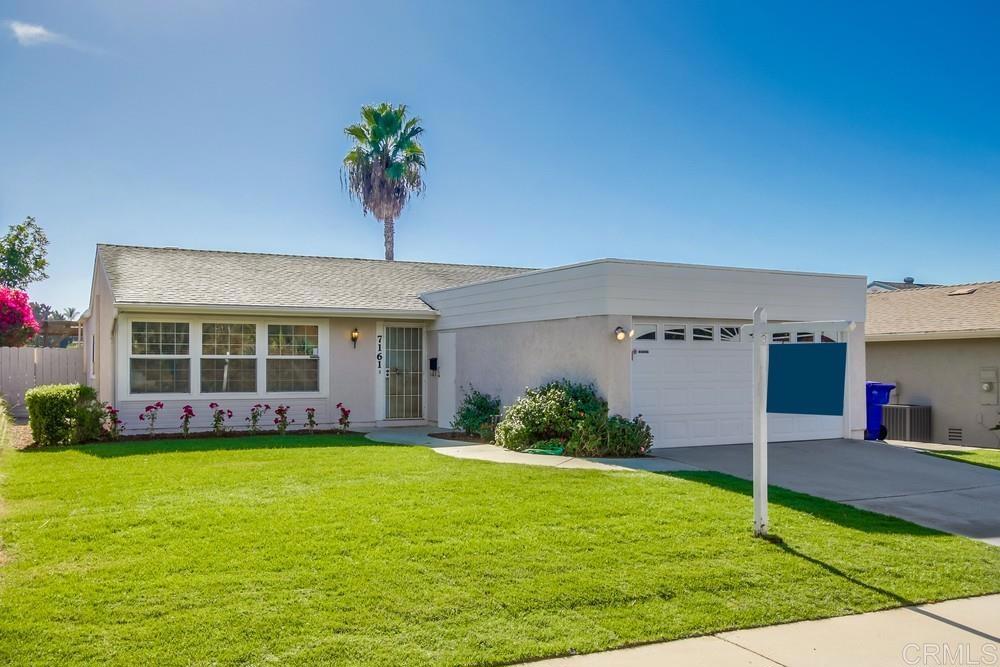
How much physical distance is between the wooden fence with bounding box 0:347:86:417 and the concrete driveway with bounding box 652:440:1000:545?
1713 centimetres

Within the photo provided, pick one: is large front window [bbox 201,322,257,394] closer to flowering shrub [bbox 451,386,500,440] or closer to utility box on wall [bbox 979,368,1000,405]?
flowering shrub [bbox 451,386,500,440]

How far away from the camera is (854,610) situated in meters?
5.03

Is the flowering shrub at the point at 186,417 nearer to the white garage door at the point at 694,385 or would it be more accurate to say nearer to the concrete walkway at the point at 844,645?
the white garage door at the point at 694,385

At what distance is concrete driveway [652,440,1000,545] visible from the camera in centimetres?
798

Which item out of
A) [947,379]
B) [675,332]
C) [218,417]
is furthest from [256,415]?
[947,379]

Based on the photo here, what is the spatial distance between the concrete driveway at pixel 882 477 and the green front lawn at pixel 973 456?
0.43m

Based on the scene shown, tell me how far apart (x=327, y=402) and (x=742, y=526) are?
10529 millimetres

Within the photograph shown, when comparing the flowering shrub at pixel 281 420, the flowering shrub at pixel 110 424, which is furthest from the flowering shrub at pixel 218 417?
the flowering shrub at pixel 110 424

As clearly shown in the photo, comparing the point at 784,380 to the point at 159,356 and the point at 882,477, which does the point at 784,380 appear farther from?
the point at 159,356

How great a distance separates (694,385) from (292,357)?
314 inches

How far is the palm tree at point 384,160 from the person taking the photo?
28.9 meters

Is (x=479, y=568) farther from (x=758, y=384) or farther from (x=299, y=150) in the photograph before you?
(x=299, y=150)

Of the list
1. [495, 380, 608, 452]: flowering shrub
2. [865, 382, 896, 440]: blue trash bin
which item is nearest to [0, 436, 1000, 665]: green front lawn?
[495, 380, 608, 452]: flowering shrub

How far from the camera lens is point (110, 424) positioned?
1355cm
